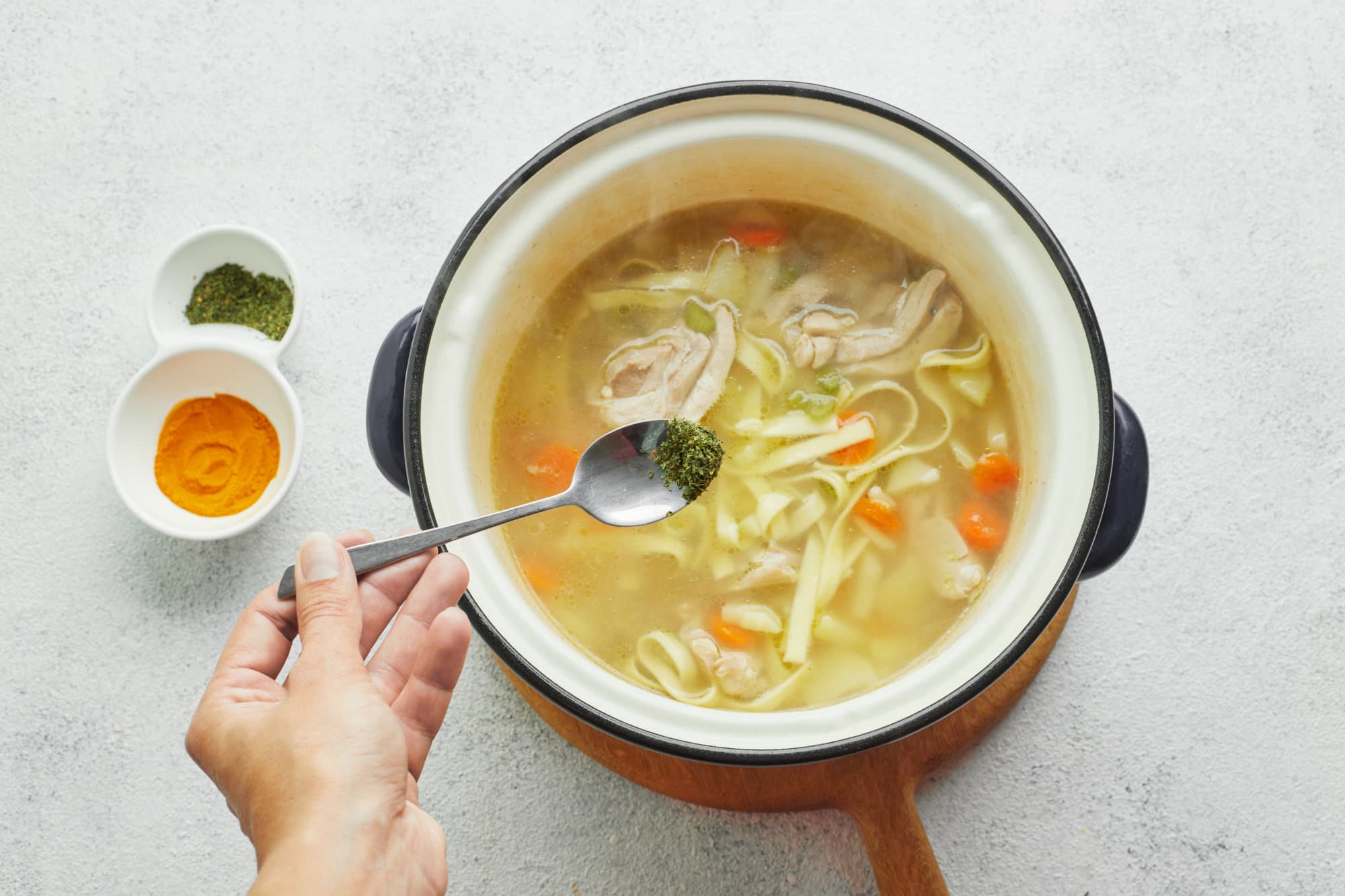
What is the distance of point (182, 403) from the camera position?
2.71m

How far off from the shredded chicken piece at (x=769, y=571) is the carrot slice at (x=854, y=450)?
27 centimetres

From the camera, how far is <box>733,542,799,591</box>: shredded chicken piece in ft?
7.32

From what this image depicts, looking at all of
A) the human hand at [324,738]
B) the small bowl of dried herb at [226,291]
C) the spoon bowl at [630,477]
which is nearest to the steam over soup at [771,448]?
the spoon bowl at [630,477]

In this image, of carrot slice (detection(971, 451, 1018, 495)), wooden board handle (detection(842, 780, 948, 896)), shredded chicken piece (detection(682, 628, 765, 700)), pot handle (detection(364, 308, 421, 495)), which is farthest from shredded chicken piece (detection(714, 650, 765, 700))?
pot handle (detection(364, 308, 421, 495))

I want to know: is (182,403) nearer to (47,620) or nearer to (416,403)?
(47,620)

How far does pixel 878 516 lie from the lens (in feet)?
7.50

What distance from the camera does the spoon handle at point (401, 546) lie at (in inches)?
70.7

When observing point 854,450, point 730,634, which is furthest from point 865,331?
point 730,634

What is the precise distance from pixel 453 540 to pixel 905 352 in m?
1.15

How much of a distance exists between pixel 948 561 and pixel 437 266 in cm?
161

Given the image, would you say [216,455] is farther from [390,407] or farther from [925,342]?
[925,342]

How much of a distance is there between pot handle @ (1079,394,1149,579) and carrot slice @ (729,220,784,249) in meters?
0.88

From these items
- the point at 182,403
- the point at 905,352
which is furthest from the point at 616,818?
the point at 182,403

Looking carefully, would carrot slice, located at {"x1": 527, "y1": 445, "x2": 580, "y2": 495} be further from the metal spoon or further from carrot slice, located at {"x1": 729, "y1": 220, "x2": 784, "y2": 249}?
carrot slice, located at {"x1": 729, "y1": 220, "x2": 784, "y2": 249}
